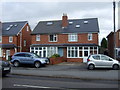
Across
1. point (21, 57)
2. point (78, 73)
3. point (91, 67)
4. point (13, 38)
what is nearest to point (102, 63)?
point (91, 67)

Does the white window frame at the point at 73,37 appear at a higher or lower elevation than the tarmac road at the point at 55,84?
higher

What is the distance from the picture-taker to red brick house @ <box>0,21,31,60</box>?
36453 mm

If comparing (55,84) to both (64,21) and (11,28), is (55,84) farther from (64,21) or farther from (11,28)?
(11,28)

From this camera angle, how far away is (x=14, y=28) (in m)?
39.9

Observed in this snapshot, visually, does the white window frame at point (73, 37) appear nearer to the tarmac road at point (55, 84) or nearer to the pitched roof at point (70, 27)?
the pitched roof at point (70, 27)

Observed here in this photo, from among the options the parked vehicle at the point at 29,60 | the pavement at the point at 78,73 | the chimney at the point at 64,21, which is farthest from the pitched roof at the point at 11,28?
the pavement at the point at 78,73

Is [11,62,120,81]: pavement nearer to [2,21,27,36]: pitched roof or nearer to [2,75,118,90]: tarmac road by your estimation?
[2,75,118,90]: tarmac road

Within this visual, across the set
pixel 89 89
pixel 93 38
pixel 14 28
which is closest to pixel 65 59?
pixel 93 38

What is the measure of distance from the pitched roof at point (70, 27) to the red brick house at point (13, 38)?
4559mm

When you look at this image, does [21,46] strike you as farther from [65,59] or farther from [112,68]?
[112,68]

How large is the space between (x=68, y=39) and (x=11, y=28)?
14.0 m

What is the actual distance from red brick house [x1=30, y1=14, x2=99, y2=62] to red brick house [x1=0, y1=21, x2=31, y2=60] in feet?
14.6

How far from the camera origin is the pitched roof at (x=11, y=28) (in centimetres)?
3830

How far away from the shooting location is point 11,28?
1580 inches
